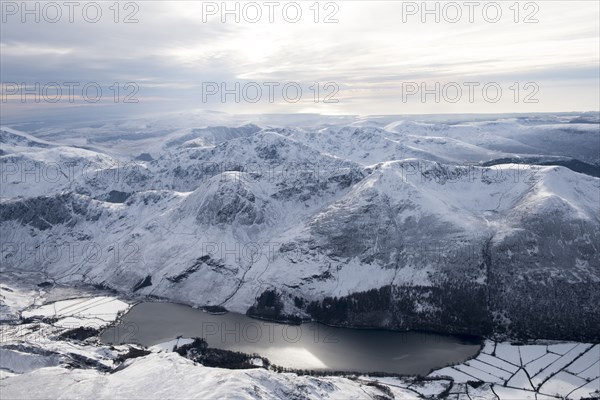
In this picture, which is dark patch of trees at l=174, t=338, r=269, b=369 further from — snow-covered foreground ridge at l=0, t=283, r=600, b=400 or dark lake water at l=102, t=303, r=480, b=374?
snow-covered foreground ridge at l=0, t=283, r=600, b=400

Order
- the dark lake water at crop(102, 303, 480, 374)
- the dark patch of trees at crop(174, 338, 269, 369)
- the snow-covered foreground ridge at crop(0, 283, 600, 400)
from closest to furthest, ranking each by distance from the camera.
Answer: the snow-covered foreground ridge at crop(0, 283, 600, 400) → the dark patch of trees at crop(174, 338, 269, 369) → the dark lake water at crop(102, 303, 480, 374)

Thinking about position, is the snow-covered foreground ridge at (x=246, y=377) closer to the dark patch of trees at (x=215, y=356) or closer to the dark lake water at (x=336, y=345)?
the dark patch of trees at (x=215, y=356)

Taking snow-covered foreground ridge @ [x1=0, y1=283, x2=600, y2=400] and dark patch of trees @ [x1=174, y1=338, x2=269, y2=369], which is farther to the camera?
dark patch of trees @ [x1=174, y1=338, x2=269, y2=369]

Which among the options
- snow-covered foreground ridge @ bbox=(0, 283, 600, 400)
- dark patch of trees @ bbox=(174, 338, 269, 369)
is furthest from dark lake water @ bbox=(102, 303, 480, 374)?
snow-covered foreground ridge @ bbox=(0, 283, 600, 400)

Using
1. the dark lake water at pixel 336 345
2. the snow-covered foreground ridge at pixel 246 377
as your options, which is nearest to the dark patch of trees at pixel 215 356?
the dark lake water at pixel 336 345

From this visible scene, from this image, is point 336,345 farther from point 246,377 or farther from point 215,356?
point 246,377

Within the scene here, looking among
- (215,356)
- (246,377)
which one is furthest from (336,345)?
(246,377)

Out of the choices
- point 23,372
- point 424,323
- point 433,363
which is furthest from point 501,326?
point 23,372

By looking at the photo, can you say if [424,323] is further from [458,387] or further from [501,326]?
[458,387]
